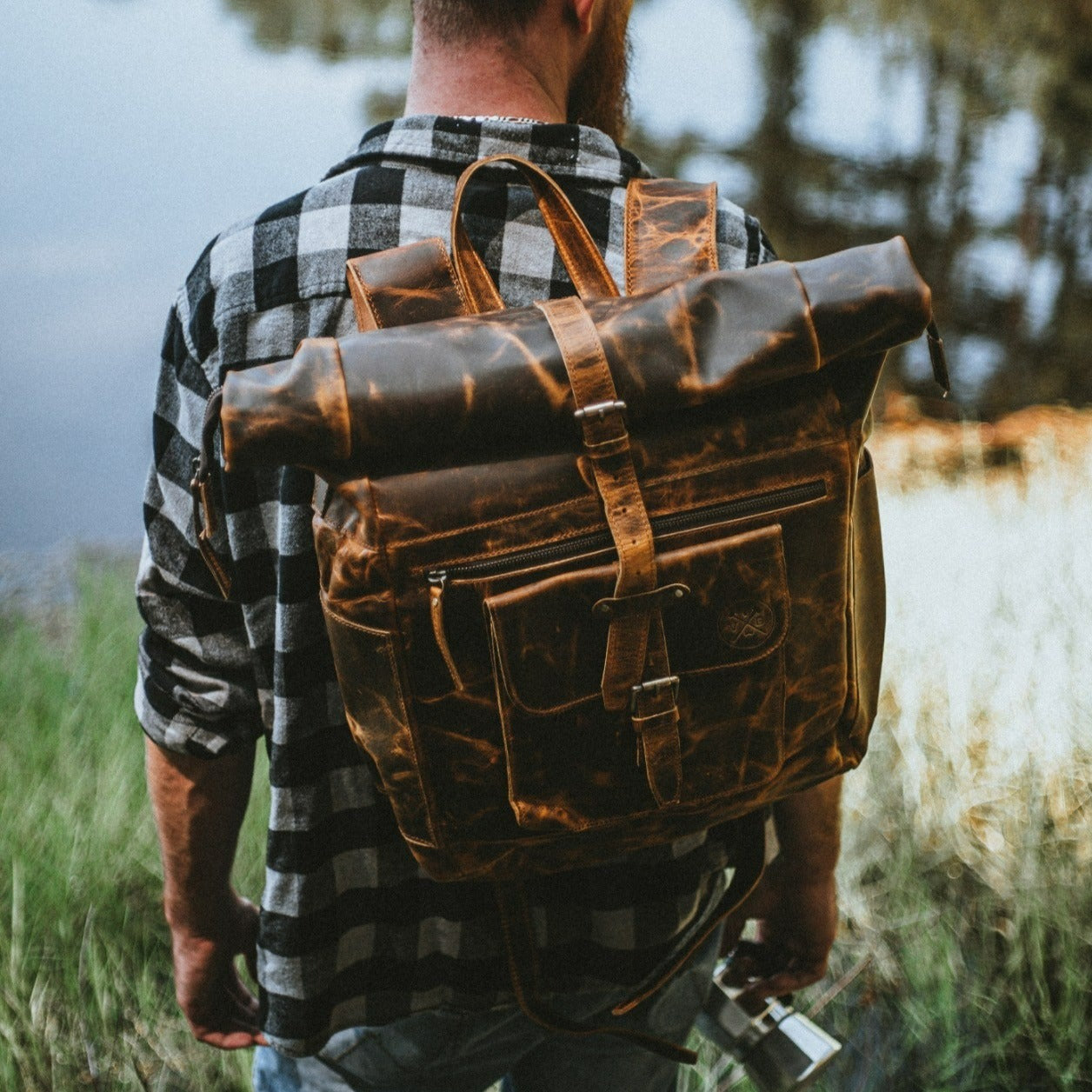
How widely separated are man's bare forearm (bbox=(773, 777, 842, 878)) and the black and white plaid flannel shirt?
0.50 ft

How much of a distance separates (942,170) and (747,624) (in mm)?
10655

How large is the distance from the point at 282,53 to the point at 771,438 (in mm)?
9184

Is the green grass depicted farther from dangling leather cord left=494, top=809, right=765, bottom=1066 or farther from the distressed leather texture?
the distressed leather texture

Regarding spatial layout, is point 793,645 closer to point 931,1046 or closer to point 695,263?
point 695,263

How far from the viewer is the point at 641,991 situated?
3.22 ft

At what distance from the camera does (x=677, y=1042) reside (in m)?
1.12

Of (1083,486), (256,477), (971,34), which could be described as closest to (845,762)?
(256,477)

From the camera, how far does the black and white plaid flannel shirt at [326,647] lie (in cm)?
85

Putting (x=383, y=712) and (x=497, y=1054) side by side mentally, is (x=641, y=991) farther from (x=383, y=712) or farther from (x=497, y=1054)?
(x=383, y=712)

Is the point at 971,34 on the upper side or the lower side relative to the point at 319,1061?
upper

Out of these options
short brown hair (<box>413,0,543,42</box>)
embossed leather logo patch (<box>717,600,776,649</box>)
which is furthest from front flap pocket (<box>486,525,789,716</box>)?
short brown hair (<box>413,0,543,42</box>)

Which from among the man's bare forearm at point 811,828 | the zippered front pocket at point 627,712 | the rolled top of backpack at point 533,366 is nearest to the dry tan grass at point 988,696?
the man's bare forearm at point 811,828

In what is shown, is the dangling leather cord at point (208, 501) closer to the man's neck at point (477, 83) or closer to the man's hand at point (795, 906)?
the man's neck at point (477, 83)

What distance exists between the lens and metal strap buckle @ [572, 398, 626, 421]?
71 cm
